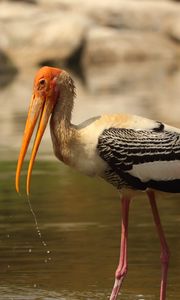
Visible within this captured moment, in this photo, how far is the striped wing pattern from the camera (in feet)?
23.7

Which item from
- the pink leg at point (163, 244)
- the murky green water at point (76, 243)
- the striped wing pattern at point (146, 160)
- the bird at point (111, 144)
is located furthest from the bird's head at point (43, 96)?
the murky green water at point (76, 243)

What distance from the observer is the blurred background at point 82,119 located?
8289 mm

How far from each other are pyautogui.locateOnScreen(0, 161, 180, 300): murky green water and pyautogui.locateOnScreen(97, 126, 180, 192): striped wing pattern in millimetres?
765

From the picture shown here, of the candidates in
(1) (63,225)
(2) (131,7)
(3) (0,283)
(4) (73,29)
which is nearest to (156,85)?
(4) (73,29)

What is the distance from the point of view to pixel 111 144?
7.14 meters

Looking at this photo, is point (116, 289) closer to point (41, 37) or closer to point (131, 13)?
point (41, 37)

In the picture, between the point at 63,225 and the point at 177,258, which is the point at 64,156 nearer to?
the point at 177,258

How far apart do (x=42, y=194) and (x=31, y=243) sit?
2.63 meters

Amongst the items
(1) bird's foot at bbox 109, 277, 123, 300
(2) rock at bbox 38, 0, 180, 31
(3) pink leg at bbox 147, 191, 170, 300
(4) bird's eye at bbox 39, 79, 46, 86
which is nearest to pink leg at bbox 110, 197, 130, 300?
(1) bird's foot at bbox 109, 277, 123, 300

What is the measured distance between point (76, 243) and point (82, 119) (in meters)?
9.25

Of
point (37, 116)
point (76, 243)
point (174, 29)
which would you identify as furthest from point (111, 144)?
point (174, 29)

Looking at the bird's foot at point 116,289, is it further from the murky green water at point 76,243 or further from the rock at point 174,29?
the rock at point 174,29

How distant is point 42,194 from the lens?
39.6 feet

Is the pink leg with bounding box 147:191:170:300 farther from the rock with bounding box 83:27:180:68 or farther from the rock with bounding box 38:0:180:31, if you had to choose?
the rock with bounding box 38:0:180:31
